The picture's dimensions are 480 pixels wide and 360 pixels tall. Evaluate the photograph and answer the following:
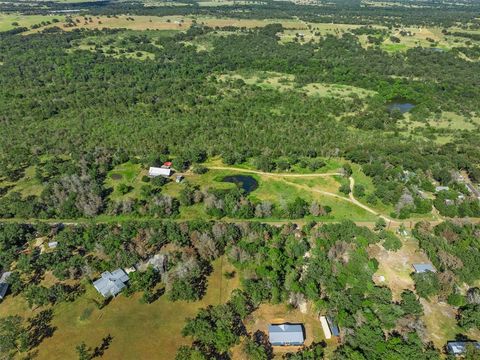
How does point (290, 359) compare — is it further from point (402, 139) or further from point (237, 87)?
point (237, 87)

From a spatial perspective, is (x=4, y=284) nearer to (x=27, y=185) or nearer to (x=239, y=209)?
(x=27, y=185)

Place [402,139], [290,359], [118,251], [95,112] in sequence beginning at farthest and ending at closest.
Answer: [95,112] → [402,139] → [118,251] → [290,359]

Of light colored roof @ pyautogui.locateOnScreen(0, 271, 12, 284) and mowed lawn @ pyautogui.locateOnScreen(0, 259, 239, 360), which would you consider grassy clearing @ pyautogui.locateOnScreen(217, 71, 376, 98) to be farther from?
light colored roof @ pyautogui.locateOnScreen(0, 271, 12, 284)

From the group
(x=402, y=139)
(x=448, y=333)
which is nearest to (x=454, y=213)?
(x=448, y=333)

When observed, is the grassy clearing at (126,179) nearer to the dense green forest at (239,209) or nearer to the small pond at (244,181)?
the dense green forest at (239,209)

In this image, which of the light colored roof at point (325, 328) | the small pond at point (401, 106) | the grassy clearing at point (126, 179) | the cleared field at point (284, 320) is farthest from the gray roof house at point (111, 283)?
the small pond at point (401, 106)

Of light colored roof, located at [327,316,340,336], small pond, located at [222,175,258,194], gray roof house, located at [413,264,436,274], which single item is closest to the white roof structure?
small pond, located at [222,175,258,194]
